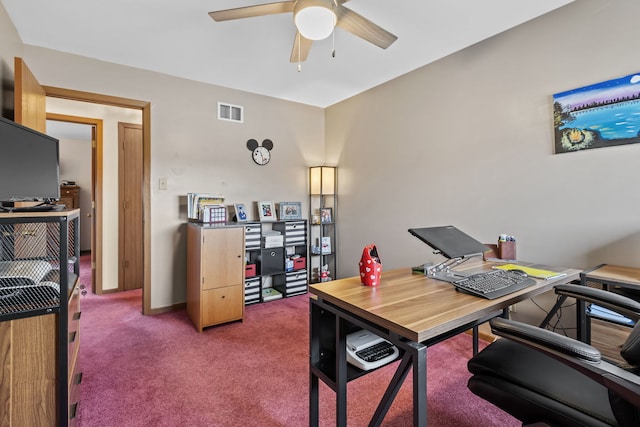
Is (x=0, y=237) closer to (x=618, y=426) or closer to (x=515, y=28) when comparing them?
(x=618, y=426)

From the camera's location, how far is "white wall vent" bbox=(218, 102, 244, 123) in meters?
3.45

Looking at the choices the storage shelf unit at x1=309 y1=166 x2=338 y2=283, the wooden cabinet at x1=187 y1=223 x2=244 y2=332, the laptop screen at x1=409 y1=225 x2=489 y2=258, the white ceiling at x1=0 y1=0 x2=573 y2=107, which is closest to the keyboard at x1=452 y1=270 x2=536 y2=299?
the laptop screen at x1=409 y1=225 x2=489 y2=258

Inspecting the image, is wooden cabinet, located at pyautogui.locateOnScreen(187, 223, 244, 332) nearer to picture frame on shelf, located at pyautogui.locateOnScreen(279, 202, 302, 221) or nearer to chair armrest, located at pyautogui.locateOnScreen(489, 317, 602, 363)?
picture frame on shelf, located at pyautogui.locateOnScreen(279, 202, 302, 221)

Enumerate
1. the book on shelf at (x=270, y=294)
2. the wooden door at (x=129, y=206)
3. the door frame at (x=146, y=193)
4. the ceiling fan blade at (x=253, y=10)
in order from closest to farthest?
the ceiling fan blade at (x=253, y=10)
the door frame at (x=146, y=193)
the book on shelf at (x=270, y=294)
the wooden door at (x=129, y=206)

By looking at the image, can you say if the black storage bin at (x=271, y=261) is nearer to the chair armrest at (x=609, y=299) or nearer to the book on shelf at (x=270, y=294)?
the book on shelf at (x=270, y=294)

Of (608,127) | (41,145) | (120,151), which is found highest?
(120,151)

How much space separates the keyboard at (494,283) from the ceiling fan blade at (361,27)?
5.28ft

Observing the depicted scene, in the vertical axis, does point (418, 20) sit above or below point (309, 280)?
above

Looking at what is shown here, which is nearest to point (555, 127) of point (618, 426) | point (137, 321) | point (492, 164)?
point (492, 164)

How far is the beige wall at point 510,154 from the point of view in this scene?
75.4 inches

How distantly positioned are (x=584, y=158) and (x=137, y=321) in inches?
156

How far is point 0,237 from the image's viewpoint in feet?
3.76

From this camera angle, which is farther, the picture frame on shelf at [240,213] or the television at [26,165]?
the picture frame on shelf at [240,213]

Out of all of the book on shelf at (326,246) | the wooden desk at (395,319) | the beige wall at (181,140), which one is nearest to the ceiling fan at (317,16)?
the wooden desk at (395,319)
